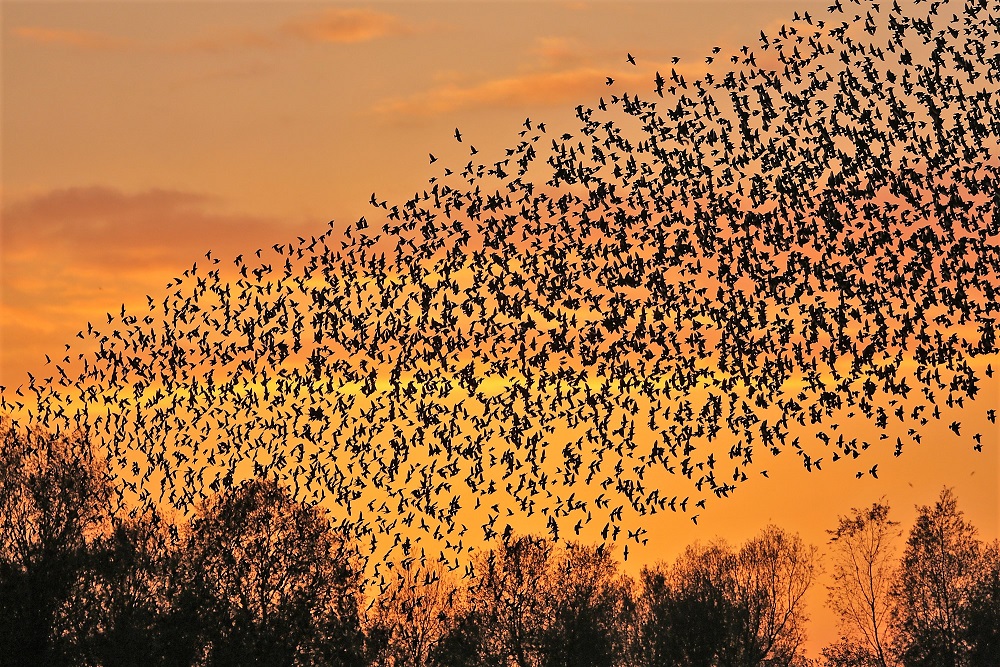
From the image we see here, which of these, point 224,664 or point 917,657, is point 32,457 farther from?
point 917,657

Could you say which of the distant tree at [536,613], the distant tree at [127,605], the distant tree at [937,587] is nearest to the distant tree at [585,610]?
the distant tree at [536,613]

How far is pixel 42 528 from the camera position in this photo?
185 feet

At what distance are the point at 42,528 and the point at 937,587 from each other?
1945 inches

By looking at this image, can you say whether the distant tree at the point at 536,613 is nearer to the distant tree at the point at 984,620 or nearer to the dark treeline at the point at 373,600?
the dark treeline at the point at 373,600

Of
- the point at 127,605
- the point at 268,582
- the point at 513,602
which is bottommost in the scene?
the point at 127,605

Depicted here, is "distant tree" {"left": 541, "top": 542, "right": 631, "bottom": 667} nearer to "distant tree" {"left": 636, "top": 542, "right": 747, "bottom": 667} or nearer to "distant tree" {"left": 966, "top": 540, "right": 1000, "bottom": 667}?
"distant tree" {"left": 636, "top": 542, "right": 747, "bottom": 667}

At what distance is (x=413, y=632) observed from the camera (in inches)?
3022

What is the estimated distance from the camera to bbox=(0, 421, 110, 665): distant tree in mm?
52781

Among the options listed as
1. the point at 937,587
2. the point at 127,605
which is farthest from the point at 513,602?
the point at 127,605

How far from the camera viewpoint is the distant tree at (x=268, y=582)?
56.6m

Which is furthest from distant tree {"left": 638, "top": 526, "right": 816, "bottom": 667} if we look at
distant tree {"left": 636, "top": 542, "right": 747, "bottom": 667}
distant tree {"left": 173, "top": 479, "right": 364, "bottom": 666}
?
distant tree {"left": 173, "top": 479, "right": 364, "bottom": 666}

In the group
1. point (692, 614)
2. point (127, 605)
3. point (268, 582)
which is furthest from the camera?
point (692, 614)

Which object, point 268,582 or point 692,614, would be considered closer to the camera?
point 268,582

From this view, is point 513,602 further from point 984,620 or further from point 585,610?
point 984,620
